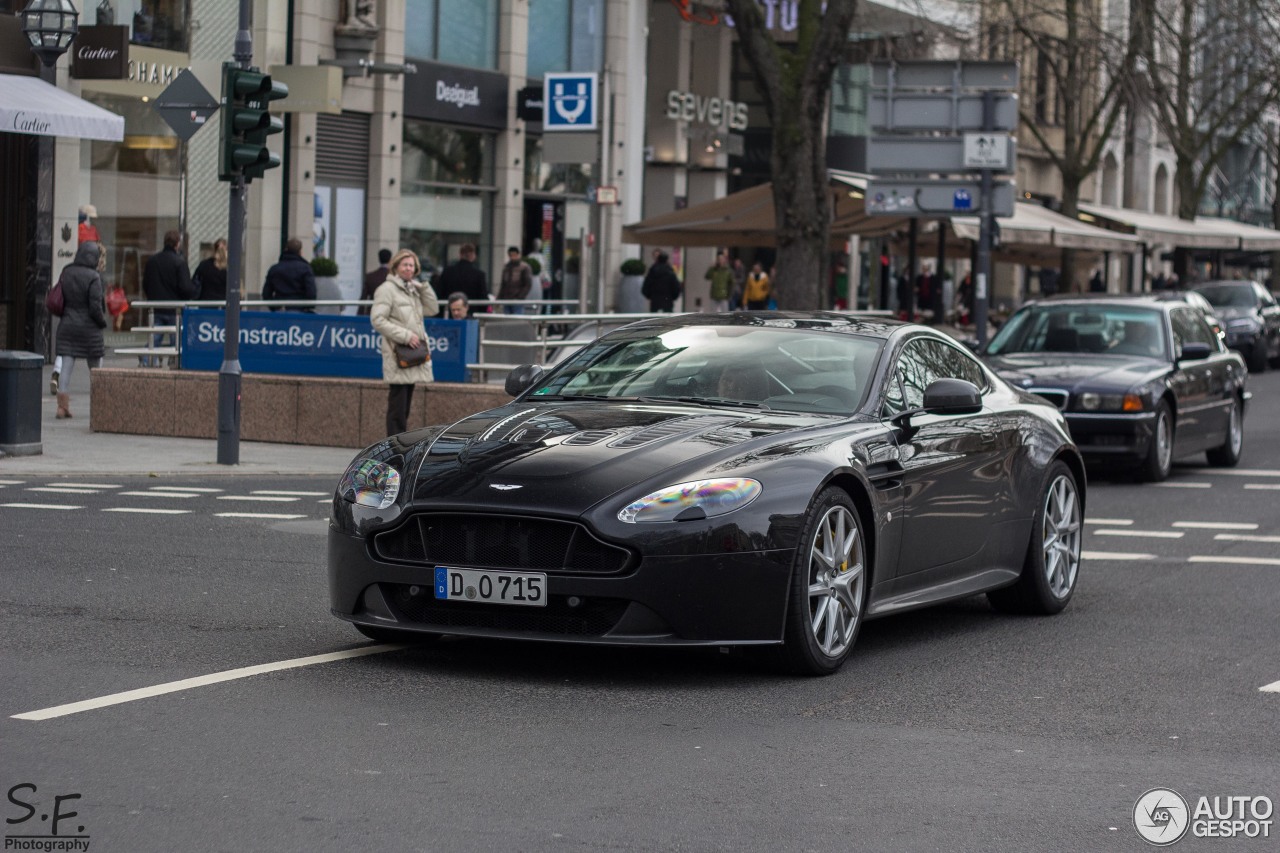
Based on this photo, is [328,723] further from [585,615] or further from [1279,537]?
[1279,537]

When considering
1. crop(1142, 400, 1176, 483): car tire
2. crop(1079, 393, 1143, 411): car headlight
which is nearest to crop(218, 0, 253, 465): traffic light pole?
crop(1079, 393, 1143, 411): car headlight

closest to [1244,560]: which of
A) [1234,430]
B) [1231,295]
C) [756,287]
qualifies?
[1234,430]

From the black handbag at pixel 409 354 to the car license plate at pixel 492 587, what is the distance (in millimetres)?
9987

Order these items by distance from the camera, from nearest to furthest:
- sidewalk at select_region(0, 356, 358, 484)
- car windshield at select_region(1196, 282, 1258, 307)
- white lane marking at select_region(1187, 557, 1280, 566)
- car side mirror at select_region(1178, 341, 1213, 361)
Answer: white lane marking at select_region(1187, 557, 1280, 566), sidewalk at select_region(0, 356, 358, 484), car side mirror at select_region(1178, 341, 1213, 361), car windshield at select_region(1196, 282, 1258, 307)

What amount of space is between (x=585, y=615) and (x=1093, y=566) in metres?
5.19

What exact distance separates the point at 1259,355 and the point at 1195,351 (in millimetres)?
23279

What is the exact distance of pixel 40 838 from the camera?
5.14 metres

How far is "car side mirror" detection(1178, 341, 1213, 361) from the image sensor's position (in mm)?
17703

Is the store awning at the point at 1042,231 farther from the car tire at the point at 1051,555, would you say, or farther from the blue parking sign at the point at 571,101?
the car tire at the point at 1051,555

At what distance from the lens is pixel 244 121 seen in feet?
53.9

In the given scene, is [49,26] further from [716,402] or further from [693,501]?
[693,501]

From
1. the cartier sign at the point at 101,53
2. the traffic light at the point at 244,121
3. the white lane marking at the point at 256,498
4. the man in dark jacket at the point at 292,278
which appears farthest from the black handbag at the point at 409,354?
the cartier sign at the point at 101,53

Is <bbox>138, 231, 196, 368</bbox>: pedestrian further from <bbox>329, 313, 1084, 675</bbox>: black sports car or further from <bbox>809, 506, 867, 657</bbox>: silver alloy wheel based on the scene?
<bbox>809, 506, 867, 657</bbox>: silver alloy wheel

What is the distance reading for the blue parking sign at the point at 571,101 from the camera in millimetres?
30531
